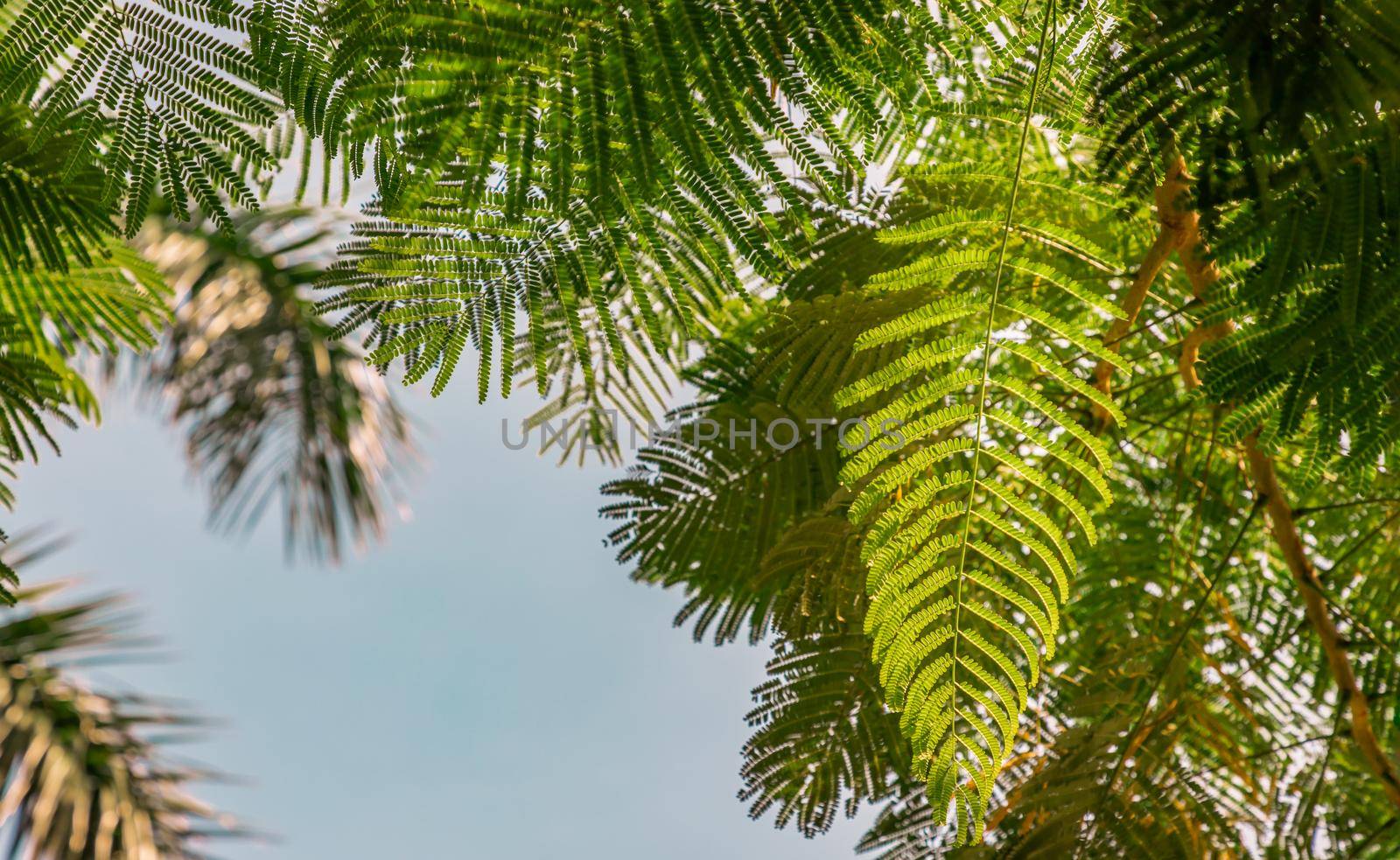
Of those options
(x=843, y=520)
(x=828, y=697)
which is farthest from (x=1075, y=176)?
(x=828, y=697)

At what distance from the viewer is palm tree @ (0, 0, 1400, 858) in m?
0.80

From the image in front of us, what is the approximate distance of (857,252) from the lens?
1.57 metres

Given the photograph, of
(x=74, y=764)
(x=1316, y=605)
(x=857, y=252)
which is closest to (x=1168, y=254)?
(x=857, y=252)

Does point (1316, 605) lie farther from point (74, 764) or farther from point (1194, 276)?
point (74, 764)

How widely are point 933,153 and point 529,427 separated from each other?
0.80m

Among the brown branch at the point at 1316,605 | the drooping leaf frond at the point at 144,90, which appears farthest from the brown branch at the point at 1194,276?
the drooping leaf frond at the point at 144,90

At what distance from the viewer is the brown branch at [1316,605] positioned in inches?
57.7

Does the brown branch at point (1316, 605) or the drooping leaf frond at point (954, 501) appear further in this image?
the brown branch at point (1316, 605)

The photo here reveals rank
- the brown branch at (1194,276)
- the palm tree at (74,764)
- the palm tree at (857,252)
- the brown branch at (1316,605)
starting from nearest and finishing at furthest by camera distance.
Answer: the palm tree at (857,252)
the brown branch at (1194,276)
the brown branch at (1316,605)
the palm tree at (74,764)

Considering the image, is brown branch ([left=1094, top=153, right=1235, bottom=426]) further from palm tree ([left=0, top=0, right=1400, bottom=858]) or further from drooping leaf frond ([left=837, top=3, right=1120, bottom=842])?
drooping leaf frond ([left=837, top=3, right=1120, bottom=842])

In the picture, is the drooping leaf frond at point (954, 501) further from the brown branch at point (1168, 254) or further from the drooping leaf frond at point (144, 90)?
the drooping leaf frond at point (144, 90)

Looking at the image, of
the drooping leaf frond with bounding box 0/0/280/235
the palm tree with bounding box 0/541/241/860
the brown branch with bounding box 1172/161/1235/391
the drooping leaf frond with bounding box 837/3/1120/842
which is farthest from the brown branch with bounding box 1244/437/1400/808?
the palm tree with bounding box 0/541/241/860

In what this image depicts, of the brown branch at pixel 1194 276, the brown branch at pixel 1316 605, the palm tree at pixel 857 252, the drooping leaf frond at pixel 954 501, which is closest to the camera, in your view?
the palm tree at pixel 857 252

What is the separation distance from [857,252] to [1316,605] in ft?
2.40
